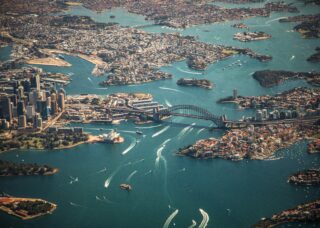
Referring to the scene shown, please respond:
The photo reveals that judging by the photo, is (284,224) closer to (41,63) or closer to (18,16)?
(41,63)

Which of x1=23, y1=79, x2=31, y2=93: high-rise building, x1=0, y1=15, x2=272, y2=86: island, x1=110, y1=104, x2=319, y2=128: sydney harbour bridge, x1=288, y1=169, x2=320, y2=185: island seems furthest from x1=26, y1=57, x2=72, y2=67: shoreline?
x1=288, y1=169, x2=320, y2=185: island

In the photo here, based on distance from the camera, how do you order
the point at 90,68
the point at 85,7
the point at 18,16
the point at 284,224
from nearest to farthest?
1. the point at 284,224
2. the point at 90,68
3. the point at 18,16
4. the point at 85,7

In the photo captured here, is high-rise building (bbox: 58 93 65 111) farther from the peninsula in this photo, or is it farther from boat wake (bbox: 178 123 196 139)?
the peninsula

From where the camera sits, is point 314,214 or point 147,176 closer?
point 314,214

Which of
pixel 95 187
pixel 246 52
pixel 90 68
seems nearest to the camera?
pixel 95 187

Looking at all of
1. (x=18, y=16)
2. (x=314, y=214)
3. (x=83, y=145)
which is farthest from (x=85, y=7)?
(x=314, y=214)

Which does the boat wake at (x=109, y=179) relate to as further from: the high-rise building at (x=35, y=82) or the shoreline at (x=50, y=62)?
the shoreline at (x=50, y=62)

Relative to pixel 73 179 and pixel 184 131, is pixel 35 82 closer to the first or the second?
pixel 184 131
